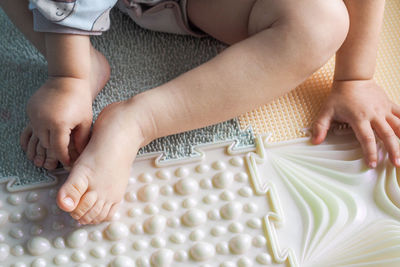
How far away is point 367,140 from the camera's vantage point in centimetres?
63

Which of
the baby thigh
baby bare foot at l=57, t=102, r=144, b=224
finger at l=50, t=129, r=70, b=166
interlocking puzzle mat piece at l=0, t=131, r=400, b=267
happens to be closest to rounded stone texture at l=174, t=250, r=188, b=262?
interlocking puzzle mat piece at l=0, t=131, r=400, b=267

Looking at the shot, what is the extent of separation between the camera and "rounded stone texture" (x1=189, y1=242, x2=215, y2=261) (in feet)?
1.81

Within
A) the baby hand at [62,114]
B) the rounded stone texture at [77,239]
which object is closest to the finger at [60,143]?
the baby hand at [62,114]

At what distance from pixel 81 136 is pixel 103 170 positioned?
0.29 feet

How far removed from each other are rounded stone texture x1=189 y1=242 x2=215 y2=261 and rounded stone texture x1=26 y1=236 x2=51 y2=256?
0.63 feet

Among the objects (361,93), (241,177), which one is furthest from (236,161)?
(361,93)

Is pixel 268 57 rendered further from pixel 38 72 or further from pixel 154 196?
pixel 38 72

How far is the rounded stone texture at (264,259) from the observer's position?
55cm

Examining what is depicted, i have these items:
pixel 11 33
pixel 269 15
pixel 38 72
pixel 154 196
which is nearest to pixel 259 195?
pixel 154 196

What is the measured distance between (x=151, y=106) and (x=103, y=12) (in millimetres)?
152

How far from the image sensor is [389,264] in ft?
1.80

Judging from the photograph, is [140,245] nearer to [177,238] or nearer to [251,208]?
[177,238]

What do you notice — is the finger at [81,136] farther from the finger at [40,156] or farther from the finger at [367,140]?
the finger at [367,140]

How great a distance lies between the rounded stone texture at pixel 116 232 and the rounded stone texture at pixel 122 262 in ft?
0.09
